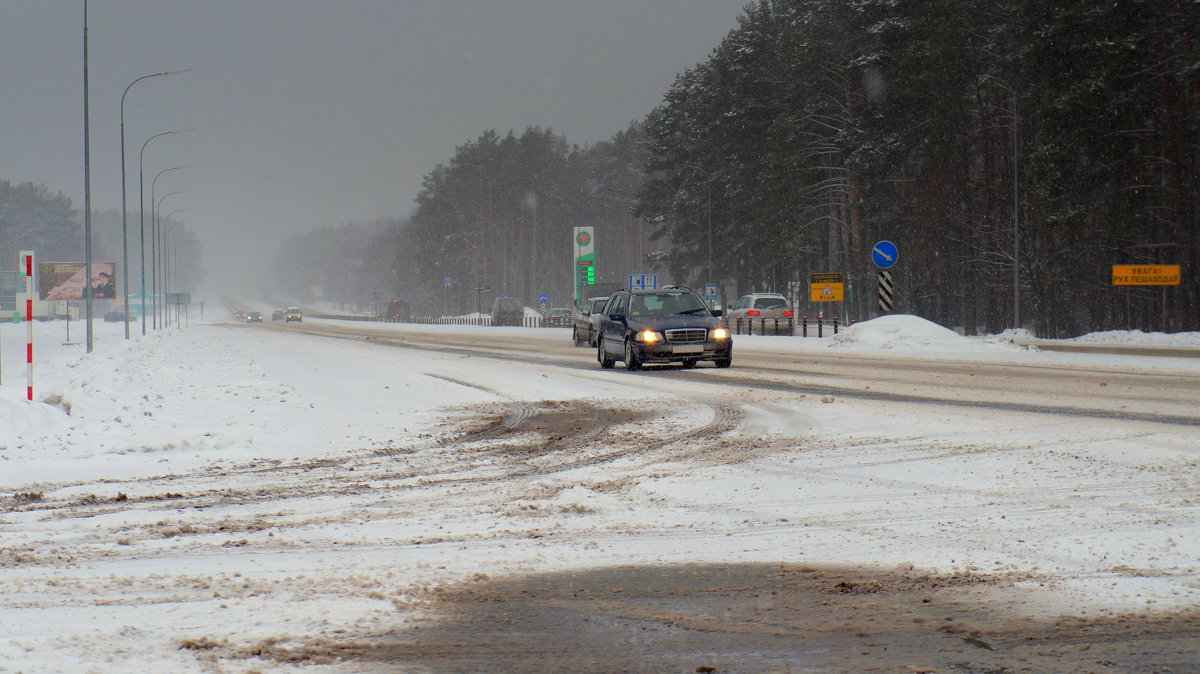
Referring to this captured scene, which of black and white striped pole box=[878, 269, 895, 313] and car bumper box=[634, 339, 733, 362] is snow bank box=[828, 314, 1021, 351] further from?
car bumper box=[634, 339, 733, 362]

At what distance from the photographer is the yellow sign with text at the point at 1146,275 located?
3594 cm

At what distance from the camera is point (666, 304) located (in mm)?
24953

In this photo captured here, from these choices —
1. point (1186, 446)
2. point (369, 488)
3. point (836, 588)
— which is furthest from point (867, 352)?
point (836, 588)

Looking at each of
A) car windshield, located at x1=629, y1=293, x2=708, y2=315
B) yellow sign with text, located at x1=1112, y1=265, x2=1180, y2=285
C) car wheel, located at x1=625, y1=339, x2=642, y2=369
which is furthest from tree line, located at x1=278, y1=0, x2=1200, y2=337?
car wheel, located at x1=625, y1=339, x2=642, y2=369

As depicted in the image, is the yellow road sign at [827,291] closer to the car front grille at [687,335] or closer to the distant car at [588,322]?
the distant car at [588,322]

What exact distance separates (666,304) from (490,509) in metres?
17.6

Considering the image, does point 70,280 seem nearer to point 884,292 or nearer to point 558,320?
point 558,320

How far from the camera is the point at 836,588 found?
527cm

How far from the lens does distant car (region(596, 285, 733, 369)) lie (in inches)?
936

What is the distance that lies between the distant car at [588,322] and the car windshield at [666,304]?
11.9 metres

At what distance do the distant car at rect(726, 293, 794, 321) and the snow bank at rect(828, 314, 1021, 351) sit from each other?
1294 centimetres

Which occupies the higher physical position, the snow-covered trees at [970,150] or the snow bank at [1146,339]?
the snow-covered trees at [970,150]

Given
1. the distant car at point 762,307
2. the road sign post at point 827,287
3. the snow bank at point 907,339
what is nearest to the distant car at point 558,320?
the distant car at point 762,307

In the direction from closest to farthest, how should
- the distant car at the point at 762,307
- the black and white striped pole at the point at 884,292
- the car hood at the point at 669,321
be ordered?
the car hood at the point at 669,321, the black and white striped pole at the point at 884,292, the distant car at the point at 762,307
